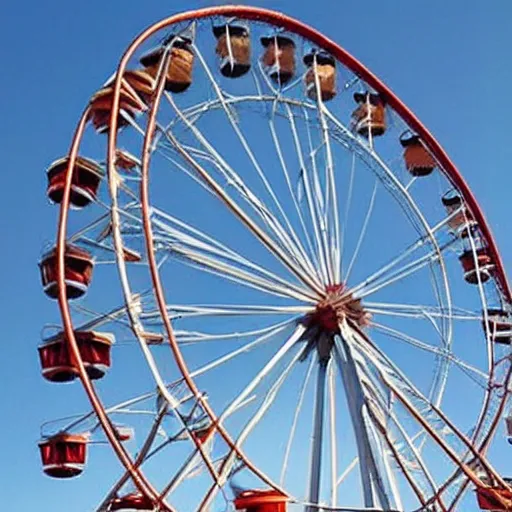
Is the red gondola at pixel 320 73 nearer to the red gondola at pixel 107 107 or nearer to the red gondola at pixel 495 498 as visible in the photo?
the red gondola at pixel 107 107

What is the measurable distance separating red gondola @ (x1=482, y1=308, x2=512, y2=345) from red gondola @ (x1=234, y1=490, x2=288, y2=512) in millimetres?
6766

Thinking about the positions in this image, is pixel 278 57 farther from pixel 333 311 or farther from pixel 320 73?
pixel 333 311

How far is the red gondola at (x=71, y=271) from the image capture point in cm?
1502

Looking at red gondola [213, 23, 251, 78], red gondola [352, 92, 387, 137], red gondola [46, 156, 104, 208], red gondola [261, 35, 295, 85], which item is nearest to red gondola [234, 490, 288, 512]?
red gondola [46, 156, 104, 208]

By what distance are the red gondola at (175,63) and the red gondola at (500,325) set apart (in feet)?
22.7

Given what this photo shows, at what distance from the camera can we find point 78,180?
51.7ft

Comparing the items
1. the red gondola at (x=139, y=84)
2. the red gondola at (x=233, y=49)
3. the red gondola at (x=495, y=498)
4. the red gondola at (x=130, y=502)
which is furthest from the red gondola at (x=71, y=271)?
the red gondola at (x=495, y=498)

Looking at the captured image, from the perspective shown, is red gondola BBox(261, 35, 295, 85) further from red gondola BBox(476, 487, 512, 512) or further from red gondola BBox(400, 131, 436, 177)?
red gondola BBox(476, 487, 512, 512)

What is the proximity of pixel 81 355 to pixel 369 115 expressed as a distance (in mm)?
7932

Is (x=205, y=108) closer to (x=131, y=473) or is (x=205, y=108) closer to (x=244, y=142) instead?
(x=244, y=142)

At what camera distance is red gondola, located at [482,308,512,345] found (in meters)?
19.2

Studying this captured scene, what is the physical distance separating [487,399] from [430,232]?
10.5 feet

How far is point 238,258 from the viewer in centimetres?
1641

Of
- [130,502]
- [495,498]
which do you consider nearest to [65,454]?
[130,502]
